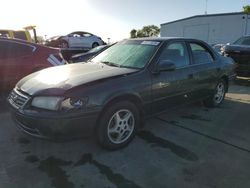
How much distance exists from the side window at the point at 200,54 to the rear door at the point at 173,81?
26cm

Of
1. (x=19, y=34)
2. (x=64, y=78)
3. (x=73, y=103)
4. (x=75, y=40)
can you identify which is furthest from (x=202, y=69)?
(x=75, y=40)

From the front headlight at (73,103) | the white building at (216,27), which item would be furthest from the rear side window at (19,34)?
the white building at (216,27)

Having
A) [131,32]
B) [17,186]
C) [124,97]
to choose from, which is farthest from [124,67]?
[131,32]

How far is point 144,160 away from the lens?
11.4 ft

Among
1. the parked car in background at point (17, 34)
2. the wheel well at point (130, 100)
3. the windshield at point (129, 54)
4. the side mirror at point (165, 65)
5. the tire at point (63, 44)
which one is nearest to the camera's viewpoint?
the wheel well at point (130, 100)

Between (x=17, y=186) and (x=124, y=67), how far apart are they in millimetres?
2221

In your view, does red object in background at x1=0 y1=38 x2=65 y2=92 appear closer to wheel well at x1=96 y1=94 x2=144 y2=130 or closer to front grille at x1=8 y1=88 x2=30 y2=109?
front grille at x1=8 y1=88 x2=30 y2=109

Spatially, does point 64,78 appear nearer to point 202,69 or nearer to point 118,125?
point 118,125

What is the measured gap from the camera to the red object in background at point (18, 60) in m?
5.75

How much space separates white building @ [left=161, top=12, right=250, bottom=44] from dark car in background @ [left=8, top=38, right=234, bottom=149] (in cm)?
2701

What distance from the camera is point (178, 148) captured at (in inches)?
152

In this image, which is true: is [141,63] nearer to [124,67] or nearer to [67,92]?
[124,67]

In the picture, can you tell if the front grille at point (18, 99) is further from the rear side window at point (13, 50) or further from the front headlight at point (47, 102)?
the rear side window at point (13, 50)

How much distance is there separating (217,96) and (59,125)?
4120 mm
